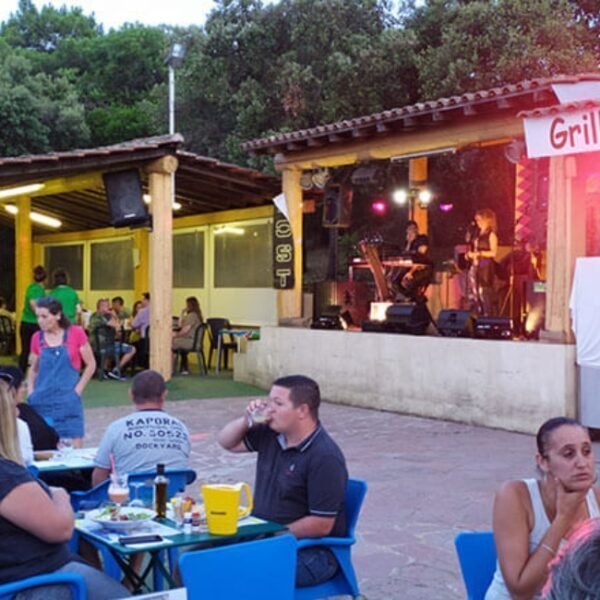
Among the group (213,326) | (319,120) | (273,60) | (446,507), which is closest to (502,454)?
(446,507)

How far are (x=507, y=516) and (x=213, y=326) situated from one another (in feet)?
46.8

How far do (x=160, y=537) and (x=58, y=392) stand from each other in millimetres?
3560

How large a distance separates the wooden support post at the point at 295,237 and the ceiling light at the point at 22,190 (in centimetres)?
392

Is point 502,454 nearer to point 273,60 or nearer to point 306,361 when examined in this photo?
point 306,361

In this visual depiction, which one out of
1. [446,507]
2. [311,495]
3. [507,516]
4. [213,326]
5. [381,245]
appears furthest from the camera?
[213,326]

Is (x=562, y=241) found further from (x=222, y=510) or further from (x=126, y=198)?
(x=222, y=510)

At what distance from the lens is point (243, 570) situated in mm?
3186

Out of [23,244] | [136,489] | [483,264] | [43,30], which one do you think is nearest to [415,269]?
[483,264]

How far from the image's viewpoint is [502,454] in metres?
9.12

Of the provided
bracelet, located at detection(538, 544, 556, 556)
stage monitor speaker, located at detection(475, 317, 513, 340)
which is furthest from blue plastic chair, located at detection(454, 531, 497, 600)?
stage monitor speaker, located at detection(475, 317, 513, 340)

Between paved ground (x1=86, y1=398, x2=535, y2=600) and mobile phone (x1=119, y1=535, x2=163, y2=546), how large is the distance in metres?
1.77

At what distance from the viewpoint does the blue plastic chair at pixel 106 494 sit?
4336mm

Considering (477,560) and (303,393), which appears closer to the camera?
(477,560)

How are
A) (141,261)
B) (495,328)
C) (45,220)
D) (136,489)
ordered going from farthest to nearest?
(45,220) → (141,261) → (495,328) → (136,489)
